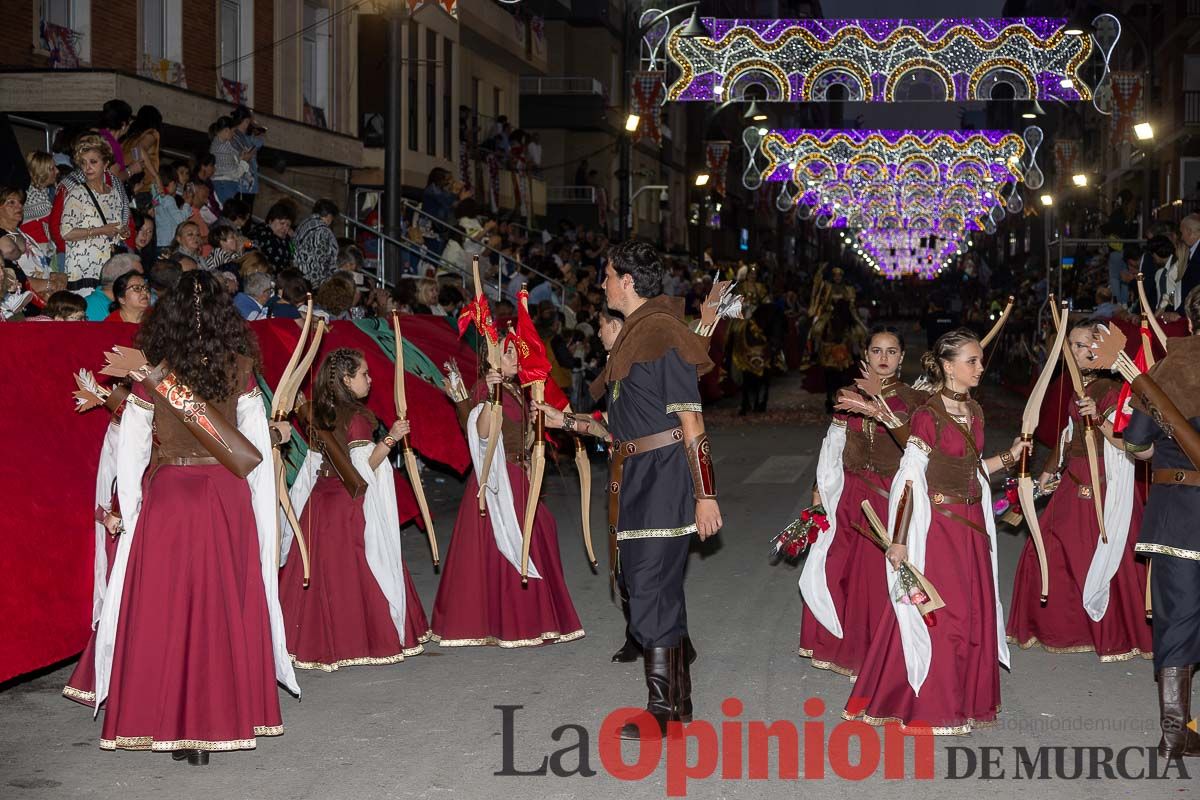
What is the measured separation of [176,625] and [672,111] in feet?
182

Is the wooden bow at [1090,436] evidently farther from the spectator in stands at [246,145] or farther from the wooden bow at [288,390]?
the spectator in stands at [246,145]

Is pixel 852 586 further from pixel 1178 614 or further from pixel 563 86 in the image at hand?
pixel 563 86

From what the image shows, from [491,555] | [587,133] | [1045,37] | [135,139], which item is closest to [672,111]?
[587,133]

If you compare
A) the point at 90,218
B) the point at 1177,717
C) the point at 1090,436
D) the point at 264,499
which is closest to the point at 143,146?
the point at 90,218

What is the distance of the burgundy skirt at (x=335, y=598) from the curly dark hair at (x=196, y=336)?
211cm

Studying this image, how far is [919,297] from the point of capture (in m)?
109

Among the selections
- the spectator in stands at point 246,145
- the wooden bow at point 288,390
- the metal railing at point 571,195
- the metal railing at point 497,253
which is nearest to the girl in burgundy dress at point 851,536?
the wooden bow at point 288,390

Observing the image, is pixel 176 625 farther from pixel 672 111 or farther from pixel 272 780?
pixel 672 111

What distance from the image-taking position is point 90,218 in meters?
10.6

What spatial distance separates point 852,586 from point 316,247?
794 centimetres

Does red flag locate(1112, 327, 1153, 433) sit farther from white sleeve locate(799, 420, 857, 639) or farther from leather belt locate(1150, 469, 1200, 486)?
white sleeve locate(799, 420, 857, 639)

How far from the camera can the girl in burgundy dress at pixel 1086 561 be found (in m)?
Result: 7.93

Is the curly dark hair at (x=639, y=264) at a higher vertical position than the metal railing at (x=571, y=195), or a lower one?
lower

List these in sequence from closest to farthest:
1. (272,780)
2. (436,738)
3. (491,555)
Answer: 1. (272,780)
2. (436,738)
3. (491,555)
